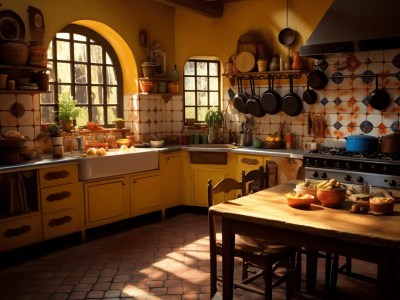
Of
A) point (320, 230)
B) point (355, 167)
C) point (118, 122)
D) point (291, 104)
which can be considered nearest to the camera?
point (320, 230)

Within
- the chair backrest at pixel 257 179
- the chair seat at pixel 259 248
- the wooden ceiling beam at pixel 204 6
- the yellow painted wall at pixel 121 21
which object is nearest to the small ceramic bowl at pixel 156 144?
the yellow painted wall at pixel 121 21

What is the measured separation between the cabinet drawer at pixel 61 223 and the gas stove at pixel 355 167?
2.42m

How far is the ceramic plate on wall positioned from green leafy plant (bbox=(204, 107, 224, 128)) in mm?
2499

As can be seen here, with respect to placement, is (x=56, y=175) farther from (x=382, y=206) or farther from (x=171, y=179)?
(x=382, y=206)

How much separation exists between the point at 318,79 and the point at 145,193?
7.92 feet

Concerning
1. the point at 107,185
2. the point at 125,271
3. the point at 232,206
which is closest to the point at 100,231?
the point at 107,185

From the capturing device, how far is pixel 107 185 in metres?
4.89

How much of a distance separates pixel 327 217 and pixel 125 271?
2.05 meters

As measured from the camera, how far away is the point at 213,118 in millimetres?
6016

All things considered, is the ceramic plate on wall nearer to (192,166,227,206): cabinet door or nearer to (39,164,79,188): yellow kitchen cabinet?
(39,164,79,188): yellow kitchen cabinet

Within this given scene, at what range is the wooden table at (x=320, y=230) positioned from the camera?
86.5 inches

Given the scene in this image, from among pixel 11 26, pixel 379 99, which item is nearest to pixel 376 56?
pixel 379 99

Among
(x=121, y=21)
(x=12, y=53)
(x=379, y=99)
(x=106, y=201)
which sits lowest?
(x=106, y=201)

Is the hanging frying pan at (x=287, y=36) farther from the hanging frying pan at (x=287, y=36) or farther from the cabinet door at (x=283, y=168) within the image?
the cabinet door at (x=283, y=168)
